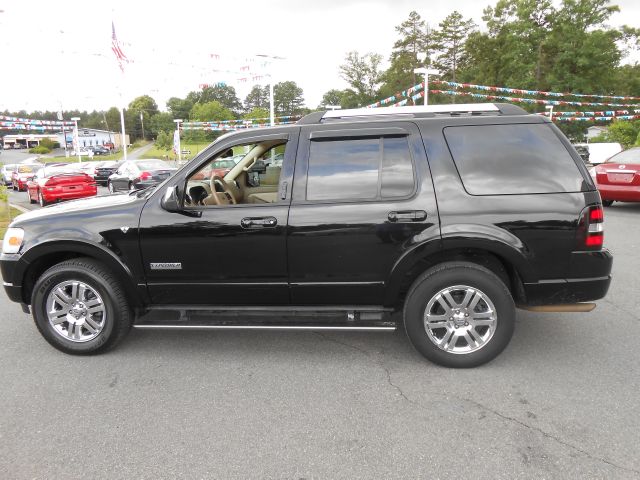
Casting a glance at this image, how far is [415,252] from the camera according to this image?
348cm

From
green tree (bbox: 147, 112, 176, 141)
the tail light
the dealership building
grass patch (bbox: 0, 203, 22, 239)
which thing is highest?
green tree (bbox: 147, 112, 176, 141)

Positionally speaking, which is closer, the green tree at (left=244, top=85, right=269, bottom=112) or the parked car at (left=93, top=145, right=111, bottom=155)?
the parked car at (left=93, top=145, right=111, bottom=155)

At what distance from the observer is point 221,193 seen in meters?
4.39

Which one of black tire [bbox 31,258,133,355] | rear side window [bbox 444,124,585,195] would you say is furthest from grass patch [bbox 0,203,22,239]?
rear side window [bbox 444,124,585,195]

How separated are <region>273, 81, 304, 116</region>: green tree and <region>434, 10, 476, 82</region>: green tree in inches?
1412

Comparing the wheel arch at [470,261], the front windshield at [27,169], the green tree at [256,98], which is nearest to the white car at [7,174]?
the front windshield at [27,169]

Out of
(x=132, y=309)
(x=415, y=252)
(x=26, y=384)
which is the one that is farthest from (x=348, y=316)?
(x=26, y=384)

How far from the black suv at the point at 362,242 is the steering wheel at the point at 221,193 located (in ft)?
1.20

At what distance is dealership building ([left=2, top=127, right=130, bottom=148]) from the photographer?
369ft

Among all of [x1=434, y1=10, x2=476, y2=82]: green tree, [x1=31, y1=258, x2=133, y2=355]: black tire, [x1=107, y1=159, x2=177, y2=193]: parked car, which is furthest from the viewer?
[x1=434, y1=10, x2=476, y2=82]: green tree

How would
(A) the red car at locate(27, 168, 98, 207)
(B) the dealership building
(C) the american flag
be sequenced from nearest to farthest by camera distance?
(A) the red car at locate(27, 168, 98, 207), (C) the american flag, (B) the dealership building

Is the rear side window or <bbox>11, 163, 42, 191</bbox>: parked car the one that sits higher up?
the rear side window

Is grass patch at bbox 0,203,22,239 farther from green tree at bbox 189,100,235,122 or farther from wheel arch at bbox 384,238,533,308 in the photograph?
green tree at bbox 189,100,235,122

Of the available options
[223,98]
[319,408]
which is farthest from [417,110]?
[223,98]
